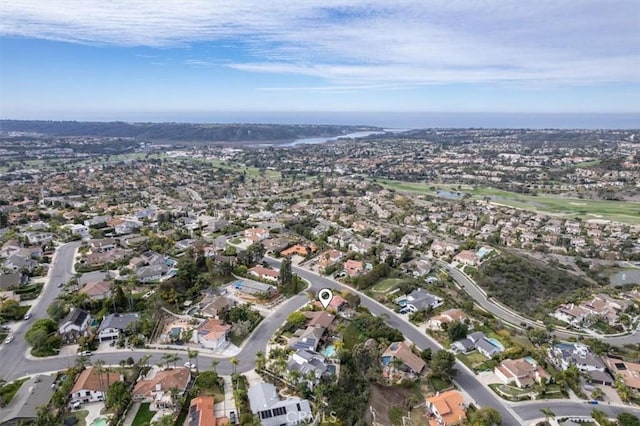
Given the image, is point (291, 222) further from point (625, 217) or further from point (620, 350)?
point (625, 217)

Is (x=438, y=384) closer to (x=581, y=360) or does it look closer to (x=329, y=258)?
(x=581, y=360)

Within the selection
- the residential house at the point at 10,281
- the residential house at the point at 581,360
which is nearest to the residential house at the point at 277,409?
the residential house at the point at 581,360

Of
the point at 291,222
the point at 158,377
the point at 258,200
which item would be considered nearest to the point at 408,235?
the point at 291,222

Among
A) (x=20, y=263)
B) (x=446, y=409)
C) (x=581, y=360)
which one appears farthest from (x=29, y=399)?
(x=581, y=360)

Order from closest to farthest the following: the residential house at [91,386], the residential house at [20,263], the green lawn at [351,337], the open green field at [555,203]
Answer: the residential house at [91,386]
the green lawn at [351,337]
the residential house at [20,263]
the open green field at [555,203]

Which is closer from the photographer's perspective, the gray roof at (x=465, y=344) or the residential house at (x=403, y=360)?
the residential house at (x=403, y=360)

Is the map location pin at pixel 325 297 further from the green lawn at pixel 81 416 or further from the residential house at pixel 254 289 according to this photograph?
the green lawn at pixel 81 416
